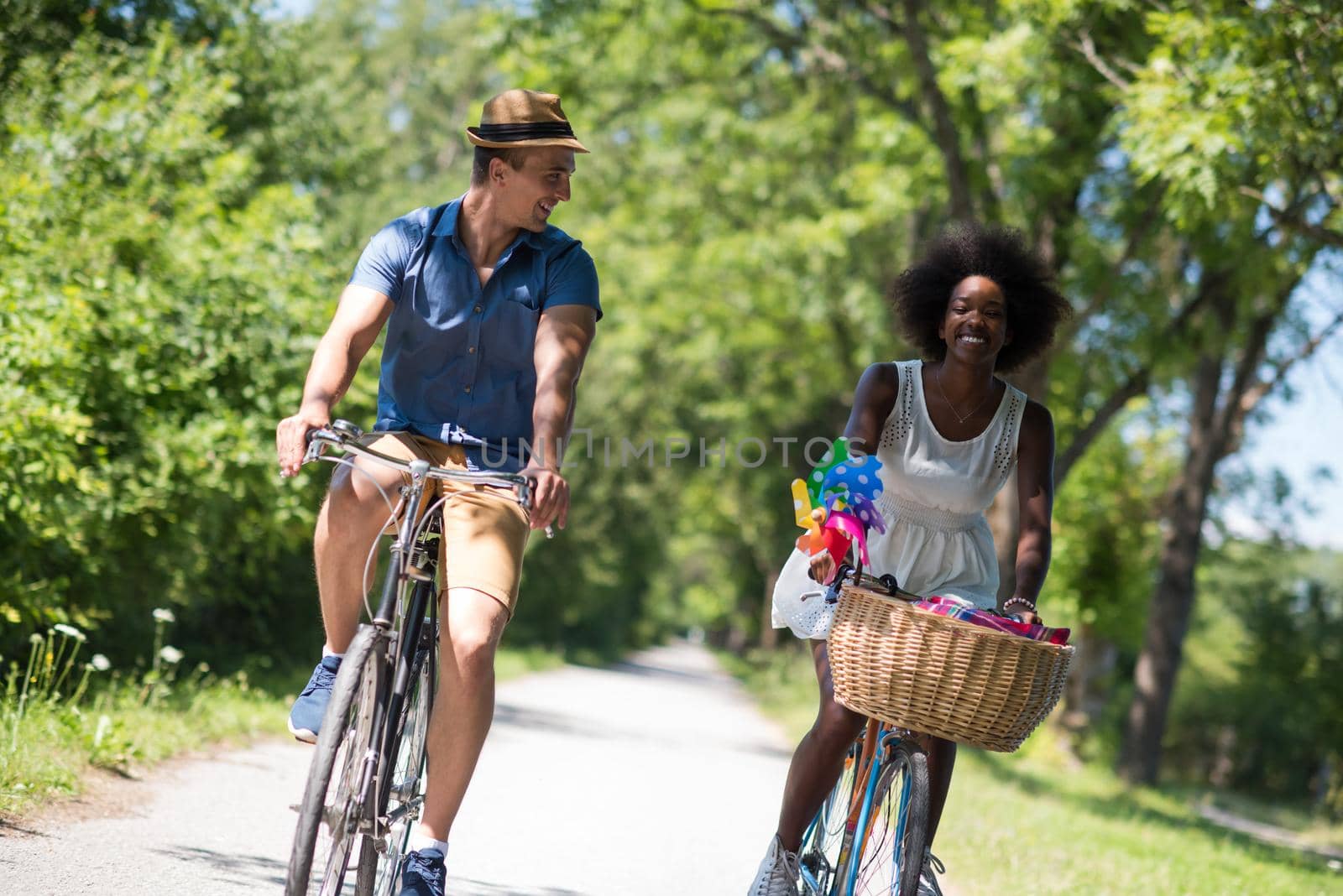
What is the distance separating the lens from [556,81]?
1647 centimetres

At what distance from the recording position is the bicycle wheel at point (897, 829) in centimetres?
382

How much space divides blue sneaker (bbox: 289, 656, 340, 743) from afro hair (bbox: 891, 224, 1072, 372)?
2.24 meters

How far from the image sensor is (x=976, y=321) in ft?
14.3

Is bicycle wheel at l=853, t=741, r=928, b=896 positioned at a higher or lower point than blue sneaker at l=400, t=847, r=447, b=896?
higher

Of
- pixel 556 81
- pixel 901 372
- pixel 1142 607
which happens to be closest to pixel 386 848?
pixel 901 372

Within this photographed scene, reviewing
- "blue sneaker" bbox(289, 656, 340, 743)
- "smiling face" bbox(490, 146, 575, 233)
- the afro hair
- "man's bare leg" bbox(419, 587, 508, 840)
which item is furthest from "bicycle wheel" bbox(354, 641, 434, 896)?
the afro hair

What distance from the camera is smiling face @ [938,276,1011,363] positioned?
4355 mm

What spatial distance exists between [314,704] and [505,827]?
134 inches

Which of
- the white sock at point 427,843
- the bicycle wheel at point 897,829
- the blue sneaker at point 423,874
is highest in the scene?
the bicycle wheel at point 897,829

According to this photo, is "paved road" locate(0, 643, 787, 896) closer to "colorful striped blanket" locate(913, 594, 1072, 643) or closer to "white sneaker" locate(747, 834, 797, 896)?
"white sneaker" locate(747, 834, 797, 896)

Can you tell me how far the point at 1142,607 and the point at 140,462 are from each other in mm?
27117

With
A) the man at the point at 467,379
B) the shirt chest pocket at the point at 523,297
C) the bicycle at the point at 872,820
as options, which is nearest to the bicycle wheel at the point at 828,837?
the bicycle at the point at 872,820

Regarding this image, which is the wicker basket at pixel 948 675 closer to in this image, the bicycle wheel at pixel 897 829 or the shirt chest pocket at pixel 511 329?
the bicycle wheel at pixel 897 829

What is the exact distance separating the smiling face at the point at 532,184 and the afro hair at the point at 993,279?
1345mm
